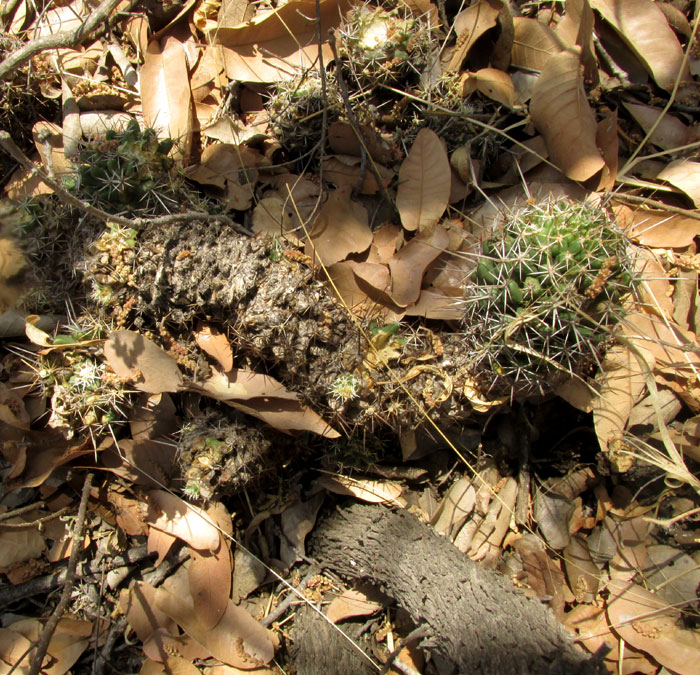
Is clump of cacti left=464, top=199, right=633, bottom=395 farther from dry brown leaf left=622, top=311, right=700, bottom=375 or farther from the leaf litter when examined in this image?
dry brown leaf left=622, top=311, right=700, bottom=375

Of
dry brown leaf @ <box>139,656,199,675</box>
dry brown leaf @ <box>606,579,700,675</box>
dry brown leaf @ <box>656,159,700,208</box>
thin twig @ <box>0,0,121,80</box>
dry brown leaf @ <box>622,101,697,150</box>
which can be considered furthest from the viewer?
dry brown leaf @ <box>622,101,697,150</box>

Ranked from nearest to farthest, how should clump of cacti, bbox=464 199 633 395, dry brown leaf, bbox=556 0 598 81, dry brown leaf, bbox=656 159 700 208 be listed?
clump of cacti, bbox=464 199 633 395 → dry brown leaf, bbox=556 0 598 81 → dry brown leaf, bbox=656 159 700 208

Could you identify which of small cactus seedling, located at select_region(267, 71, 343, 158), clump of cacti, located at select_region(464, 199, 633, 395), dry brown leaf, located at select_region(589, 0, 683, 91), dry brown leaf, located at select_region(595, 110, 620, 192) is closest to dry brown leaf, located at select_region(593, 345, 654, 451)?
clump of cacti, located at select_region(464, 199, 633, 395)

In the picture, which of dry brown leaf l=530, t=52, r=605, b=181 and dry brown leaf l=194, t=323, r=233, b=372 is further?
dry brown leaf l=530, t=52, r=605, b=181

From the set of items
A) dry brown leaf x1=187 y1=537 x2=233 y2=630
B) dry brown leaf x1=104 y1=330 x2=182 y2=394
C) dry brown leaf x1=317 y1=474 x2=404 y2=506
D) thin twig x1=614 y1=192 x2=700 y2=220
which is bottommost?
dry brown leaf x1=187 y1=537 x2=233 y2=630

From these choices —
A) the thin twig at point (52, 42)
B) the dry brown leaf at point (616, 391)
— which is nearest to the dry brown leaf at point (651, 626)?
the dry brown leaf at point (616, 391)

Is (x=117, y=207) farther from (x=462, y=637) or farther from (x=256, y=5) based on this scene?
(x=462, y=637)

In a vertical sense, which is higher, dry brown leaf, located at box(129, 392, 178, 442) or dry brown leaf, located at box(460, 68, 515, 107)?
dry brown leaf, located at box(460, 68, 515, 107)
